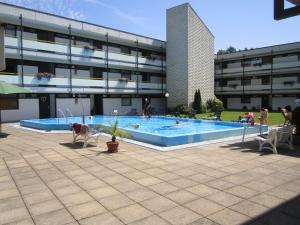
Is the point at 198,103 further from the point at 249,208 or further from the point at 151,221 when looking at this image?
the point at 151,221

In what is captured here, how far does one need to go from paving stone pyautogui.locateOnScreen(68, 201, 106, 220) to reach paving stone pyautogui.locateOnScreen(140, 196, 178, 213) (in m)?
0.86

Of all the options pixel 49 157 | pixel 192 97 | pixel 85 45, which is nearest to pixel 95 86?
pixel 85 45

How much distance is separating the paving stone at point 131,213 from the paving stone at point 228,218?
1.19 m

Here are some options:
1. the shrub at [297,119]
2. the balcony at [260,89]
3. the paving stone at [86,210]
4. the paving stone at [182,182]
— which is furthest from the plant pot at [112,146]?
the balcony at [260,89]

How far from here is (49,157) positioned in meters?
9.36

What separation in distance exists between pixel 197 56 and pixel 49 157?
30.6m

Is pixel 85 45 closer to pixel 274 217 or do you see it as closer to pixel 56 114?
pixel 56 114

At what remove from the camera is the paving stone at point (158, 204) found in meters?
4.91

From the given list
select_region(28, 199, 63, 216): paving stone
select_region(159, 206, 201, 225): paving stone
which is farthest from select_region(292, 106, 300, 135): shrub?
select_region(28, 199, 63, 216): paving stone

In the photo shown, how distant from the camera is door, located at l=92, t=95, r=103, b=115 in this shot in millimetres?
34688

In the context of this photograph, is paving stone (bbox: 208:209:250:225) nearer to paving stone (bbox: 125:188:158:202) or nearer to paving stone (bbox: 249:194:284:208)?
paving stone (bbox: 249:194:284:208)

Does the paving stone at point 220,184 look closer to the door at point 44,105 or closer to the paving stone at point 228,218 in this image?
the paving stone at point 228,218

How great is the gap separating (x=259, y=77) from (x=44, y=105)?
1374 inches

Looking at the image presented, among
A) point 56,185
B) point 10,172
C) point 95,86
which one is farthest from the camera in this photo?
point 95,86
